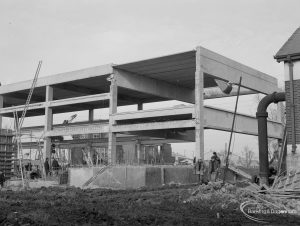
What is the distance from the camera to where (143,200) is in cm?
1644

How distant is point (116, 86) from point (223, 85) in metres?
9.91

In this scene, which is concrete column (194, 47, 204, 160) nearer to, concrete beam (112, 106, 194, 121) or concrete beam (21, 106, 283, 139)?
concrete beam (21, 106, 283, 139)

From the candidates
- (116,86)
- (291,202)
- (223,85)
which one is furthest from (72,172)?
(291,202)

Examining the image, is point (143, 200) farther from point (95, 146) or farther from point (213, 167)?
point (95, 146)

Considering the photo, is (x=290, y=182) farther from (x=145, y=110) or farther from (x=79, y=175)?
(x=145, y=110)

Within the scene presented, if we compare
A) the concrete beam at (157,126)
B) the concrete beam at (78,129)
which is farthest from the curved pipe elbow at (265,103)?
the concrete beam at (78,129)

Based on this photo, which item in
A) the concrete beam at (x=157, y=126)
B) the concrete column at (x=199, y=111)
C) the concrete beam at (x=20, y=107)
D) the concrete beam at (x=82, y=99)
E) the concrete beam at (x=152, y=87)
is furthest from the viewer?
the concrete beam at (x=20, y=107)

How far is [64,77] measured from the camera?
150ft

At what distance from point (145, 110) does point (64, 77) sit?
11115 mm

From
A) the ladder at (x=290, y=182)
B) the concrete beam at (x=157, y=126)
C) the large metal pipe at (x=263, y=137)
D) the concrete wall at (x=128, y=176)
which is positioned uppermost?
the concrete beam at (x=157, y=126)

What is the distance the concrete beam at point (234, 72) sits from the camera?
35.8 meters

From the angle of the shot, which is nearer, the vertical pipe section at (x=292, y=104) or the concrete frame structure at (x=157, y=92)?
the vertical pipe section at (x=292, y=104)

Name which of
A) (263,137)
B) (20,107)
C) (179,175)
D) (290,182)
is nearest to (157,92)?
(20,107)

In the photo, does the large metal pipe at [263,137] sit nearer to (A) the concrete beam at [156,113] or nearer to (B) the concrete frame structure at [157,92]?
(B) the concrete frame structure at [157,92]
